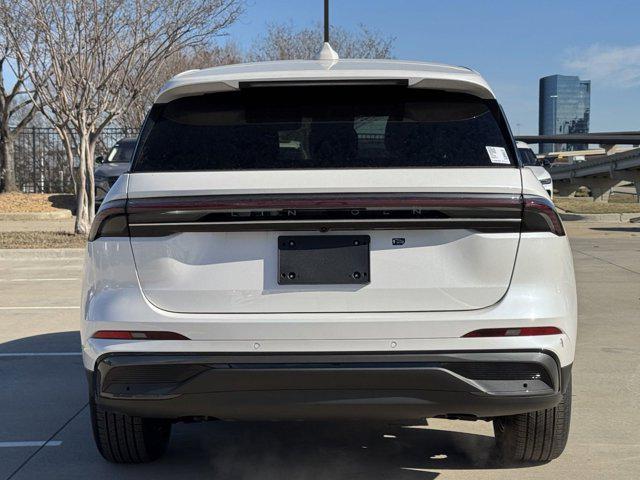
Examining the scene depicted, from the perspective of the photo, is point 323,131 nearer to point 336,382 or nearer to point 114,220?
point 114,220

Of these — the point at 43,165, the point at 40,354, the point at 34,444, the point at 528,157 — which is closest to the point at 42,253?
the point at 40,354

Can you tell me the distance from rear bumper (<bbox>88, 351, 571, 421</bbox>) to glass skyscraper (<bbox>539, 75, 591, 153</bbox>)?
158179 millimetres

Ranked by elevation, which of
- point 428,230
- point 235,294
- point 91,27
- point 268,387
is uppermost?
point 91,27

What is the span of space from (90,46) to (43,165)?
614 inches

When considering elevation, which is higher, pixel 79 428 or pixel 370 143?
pixel 370 143

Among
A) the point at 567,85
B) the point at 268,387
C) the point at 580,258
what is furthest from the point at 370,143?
the point at 567,85

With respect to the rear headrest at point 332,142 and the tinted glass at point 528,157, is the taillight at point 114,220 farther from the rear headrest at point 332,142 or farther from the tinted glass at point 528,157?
the tinted glass at point 528,157

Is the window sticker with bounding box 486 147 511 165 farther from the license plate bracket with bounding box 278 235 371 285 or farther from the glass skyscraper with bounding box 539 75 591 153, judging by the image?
the glass skyscraper with bounding box 539 75 591 153

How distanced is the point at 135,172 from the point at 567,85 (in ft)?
658

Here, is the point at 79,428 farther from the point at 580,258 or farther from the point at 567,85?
the point at 567,85

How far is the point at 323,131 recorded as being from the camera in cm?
342

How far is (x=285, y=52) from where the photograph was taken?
89.9 feet

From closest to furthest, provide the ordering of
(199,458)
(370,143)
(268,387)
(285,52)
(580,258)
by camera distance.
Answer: (268,387) < (370,143) < (199,458) < (580,258) < (285,52)

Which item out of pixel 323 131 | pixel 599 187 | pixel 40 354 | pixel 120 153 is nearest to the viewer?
pixel 323 131
